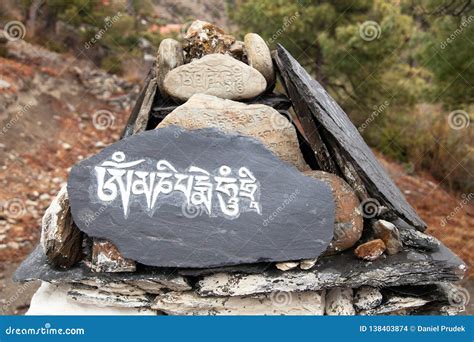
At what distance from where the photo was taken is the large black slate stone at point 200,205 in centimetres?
360

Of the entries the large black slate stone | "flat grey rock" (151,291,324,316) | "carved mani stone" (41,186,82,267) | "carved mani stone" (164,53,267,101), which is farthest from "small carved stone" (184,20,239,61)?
"flat grey rock" (151,291,324,316)

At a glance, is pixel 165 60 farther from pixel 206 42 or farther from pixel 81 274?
pixel 81 274

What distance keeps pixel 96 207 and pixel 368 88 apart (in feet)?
22.0

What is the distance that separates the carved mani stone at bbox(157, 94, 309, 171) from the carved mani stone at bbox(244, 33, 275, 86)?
651mm

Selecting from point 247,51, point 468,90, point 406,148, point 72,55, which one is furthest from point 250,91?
point 72,55

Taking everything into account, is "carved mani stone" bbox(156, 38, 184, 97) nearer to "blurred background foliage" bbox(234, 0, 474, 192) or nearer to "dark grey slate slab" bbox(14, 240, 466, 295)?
"dark grey slate slab" bbox(14, 240, 466, 295)

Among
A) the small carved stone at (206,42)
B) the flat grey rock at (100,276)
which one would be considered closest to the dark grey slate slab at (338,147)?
the small carved stone at (206,42)

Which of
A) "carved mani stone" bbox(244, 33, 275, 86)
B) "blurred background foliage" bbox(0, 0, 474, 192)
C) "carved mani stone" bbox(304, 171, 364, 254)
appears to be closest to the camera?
"carved mani stone" bbox(304, 171, 364, 254)

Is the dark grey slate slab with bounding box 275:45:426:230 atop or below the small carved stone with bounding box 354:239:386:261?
atop

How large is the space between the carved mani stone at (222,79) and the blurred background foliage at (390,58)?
3.20 meters

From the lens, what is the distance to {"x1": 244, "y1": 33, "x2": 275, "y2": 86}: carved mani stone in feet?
15.8

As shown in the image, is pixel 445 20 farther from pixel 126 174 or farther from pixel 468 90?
pixel 126 174

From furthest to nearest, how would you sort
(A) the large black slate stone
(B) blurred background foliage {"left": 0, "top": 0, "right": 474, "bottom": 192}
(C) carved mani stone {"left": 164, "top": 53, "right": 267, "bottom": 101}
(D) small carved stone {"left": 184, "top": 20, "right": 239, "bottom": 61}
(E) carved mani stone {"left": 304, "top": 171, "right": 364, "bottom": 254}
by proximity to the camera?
(B) blurred background foliage {"left": 0, "top": 0, "right": 474, "bottom": 192} → (D) small carved stone {"left": 184, "top": 20, "right": 239, "bottom": 61} → (C) carved mani stone {"left": 164, "top": 53, "right": 267, "bottom": 101} → (E) carved mani stone {"left": 304, "top": 171, "right": 364, "bottom": 254} → (A) the large black slate stone

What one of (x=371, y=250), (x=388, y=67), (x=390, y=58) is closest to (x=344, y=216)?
(x=371, y=250)
